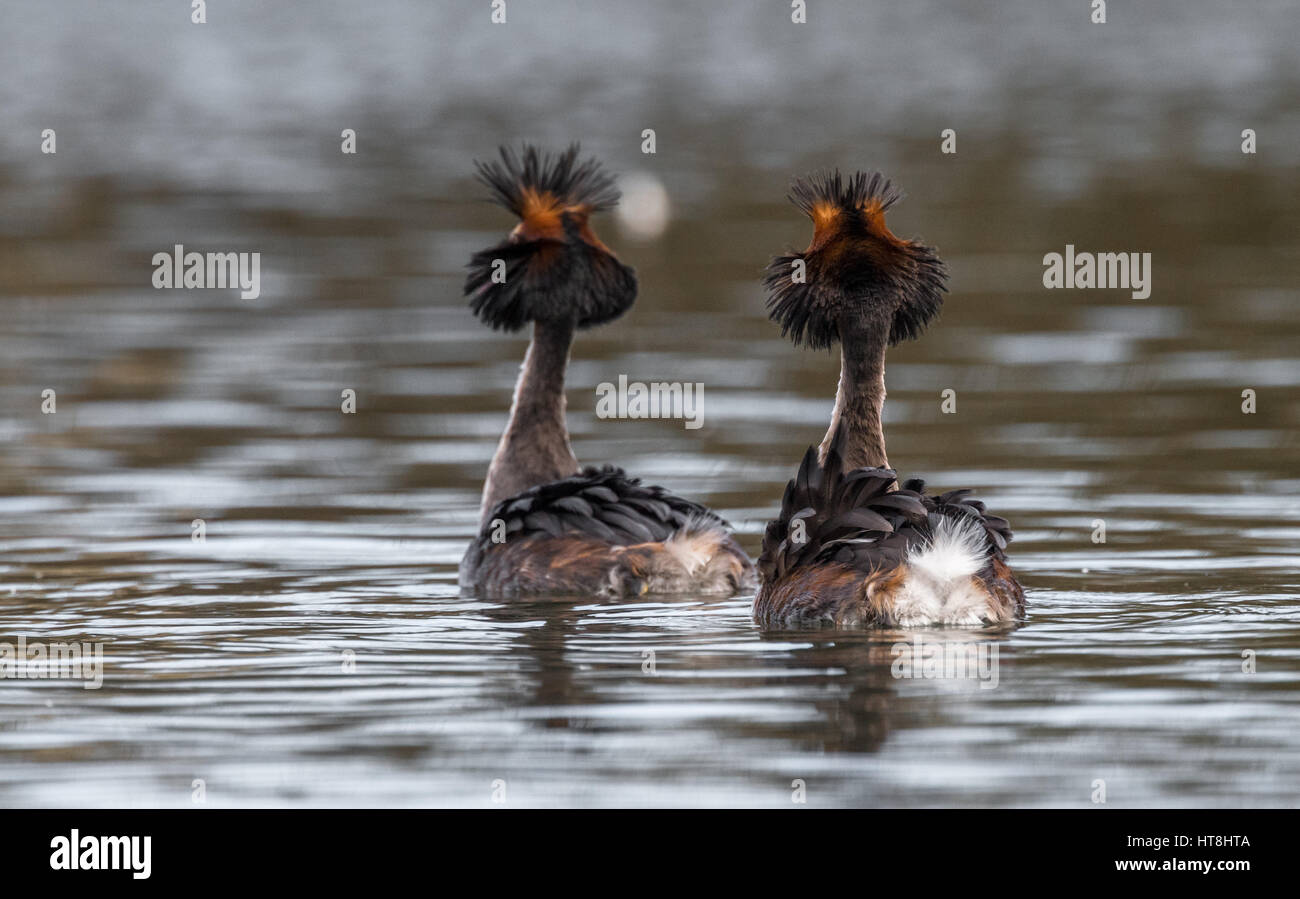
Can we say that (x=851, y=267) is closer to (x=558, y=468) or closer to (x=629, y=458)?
(x=558, y=468)

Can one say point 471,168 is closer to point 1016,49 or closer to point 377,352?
point 377,352

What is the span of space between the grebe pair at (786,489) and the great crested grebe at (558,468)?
0.4 inches

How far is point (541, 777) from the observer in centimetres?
927

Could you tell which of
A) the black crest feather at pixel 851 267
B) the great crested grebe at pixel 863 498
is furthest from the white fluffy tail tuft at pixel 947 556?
the black crest feather at pixel 851 267

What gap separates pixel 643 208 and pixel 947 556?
75.0ft

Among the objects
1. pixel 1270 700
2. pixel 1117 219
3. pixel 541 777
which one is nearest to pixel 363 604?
pixel 541 777

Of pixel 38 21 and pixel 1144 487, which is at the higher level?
pixel 38 21

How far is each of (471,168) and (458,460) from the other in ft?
67.6

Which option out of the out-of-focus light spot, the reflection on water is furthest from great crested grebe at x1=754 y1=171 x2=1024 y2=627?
the out-of-focus light spot

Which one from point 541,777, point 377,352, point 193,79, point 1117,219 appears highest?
point 193,79

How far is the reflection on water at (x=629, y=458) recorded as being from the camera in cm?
970

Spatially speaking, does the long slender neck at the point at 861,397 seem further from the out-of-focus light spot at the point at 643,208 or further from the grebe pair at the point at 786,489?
the out-of-focus light spot at the point at 643,208

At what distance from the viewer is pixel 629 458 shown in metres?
18.5

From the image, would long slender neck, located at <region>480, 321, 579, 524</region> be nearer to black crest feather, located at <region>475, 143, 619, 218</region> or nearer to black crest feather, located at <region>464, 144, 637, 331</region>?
black crest feather, located at <region>464, 144, 637, 331</region>
